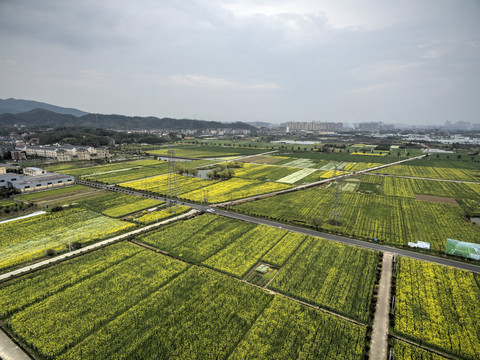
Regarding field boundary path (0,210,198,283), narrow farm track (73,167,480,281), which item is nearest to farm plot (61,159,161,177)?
narrow farm track (73,167,480,281)

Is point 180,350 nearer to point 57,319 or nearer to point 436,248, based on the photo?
point 57,319

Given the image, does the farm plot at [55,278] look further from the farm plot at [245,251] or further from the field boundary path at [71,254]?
the farm plot at [245,251]

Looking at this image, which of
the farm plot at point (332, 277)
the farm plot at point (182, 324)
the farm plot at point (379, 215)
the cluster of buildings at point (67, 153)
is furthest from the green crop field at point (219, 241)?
the cluster of buildings at point (67, 153)

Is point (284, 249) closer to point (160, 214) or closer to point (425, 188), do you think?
point (160, 214)

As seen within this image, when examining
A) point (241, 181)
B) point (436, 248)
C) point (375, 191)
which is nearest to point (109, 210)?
point (241, 181)

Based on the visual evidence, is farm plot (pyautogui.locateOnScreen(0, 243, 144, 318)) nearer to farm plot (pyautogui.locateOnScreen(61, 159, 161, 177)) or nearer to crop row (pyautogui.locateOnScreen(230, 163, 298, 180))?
crop row (pyautogui.locateOnScreen(230, 163, 298, 180))
